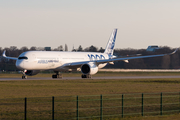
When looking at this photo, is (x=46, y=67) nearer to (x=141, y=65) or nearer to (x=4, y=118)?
(x=4, y=118)

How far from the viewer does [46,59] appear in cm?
5925

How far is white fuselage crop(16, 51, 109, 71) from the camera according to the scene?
184ft

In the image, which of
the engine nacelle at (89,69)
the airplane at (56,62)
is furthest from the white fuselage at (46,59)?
the engine nacelle at (89,69)

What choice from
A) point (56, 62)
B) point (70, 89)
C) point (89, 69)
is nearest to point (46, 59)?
point (56, 62)

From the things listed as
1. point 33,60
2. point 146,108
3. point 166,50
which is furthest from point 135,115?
point 166,50

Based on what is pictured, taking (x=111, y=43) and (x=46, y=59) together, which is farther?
(x=111, y=43)

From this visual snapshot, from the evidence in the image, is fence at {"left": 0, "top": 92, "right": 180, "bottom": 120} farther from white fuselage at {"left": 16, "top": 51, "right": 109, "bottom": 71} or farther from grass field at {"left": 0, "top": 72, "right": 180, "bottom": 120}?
white fuselage at {"left": 16, "top": 51, "right": 109, "bottom": 71}

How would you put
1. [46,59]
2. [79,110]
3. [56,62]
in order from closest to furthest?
[79,110], [46,59], [56,62]

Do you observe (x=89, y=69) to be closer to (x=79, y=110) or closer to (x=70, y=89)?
(x=70, y=89)

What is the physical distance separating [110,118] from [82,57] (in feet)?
157

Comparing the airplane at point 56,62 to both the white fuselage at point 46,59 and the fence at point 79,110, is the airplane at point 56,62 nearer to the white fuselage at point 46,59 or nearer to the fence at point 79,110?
the white fuselage at point 46,59

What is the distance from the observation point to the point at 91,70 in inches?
2483

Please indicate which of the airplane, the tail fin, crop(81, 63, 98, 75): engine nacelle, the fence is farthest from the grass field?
the tail fin

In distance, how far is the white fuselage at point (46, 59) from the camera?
56188 millimetres
